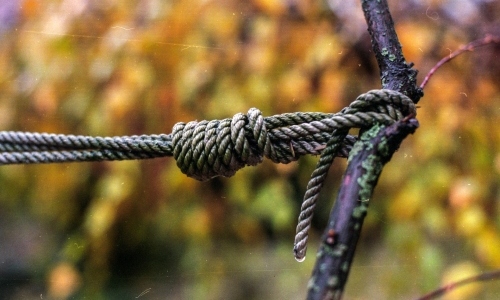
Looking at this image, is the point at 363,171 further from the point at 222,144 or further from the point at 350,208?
the point at 222,144

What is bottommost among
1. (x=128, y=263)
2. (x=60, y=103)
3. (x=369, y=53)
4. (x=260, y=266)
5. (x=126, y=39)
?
(x=128, y=263)

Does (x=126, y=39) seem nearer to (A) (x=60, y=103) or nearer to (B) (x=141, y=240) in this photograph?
(A) (x=60, y=103)

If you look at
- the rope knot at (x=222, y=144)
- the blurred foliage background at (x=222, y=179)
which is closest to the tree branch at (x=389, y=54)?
the rope knot at (x=222, y=144)

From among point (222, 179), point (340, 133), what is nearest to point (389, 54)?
point (340, 133)

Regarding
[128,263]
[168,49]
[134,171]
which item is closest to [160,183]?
[134,171]

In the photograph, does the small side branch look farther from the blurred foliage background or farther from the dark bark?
the blurred foliage background

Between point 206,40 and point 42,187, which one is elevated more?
point 206,40

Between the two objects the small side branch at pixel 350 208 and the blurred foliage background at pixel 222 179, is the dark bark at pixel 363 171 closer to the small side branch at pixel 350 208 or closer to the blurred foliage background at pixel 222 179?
the small side branch at pixel 350 208
